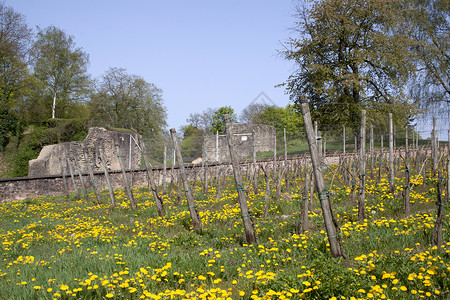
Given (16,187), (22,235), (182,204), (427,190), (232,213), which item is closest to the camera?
(22,235)

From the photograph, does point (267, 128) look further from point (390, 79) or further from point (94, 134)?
point (94, 134)

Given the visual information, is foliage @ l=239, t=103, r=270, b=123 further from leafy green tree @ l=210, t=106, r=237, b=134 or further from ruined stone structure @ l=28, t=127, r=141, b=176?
ruined stone structure @ l=28, t=127, r=141, b=176

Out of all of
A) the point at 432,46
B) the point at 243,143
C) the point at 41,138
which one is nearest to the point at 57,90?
the point at 41,138

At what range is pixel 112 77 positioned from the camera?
176 feet

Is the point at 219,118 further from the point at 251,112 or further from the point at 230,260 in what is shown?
the point at 230,260

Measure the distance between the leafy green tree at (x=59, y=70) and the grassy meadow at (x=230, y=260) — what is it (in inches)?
1571

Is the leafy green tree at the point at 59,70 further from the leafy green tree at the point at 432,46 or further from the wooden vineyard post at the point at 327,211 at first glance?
the wooden vineyard post at the point at 327,211

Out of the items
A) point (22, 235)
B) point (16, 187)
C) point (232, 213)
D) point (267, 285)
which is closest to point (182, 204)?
point (232, 213)

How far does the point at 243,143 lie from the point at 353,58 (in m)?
11.7

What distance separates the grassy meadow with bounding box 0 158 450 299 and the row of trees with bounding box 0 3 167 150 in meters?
30.0

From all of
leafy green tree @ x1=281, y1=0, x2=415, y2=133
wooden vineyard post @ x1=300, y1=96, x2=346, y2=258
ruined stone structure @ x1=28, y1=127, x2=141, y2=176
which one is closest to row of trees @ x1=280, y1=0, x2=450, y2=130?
leafy green tree @ x1=281, y1=0, x2=415, y2=133

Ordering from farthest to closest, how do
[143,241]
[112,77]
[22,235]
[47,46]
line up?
[112,77]
[47,46]
[22,235]
[143,241]

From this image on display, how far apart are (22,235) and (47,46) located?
42543mm

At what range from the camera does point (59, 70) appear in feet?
151
